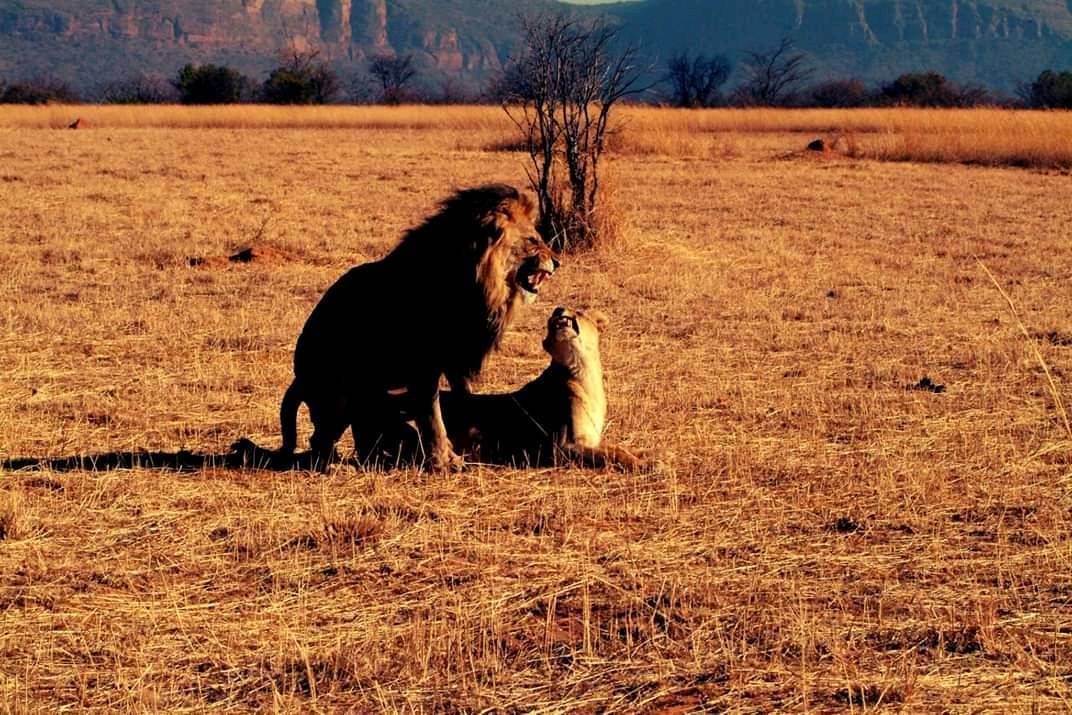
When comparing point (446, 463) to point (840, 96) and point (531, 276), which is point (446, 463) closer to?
point (531, 276)

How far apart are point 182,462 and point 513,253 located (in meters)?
2.30

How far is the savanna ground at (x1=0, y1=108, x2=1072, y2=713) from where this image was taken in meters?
4.39

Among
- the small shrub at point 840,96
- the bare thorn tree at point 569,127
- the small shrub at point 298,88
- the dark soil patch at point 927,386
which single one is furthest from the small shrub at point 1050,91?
the dark soil patch at point 927,386

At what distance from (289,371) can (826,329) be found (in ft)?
15.3

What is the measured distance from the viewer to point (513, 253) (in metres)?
6.38

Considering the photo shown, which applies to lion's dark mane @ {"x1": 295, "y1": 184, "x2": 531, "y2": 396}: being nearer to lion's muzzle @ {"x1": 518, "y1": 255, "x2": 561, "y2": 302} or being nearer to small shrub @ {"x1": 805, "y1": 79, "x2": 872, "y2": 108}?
lion's muzzle @ {"x1": 518, "y1": 255, "x2": 561, "y2": 302}

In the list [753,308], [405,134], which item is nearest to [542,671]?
[753,308]

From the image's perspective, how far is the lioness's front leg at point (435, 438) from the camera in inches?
264

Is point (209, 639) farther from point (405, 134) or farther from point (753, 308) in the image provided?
point (405, 134)

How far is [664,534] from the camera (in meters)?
5.88

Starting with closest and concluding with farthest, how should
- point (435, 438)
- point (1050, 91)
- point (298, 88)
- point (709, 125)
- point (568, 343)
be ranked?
point (435, 438) < point (568, 343) < point (709, 125) < point (1050, 91) < point (298, 88)

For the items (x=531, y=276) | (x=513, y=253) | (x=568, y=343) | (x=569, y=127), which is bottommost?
(x=568, y=343)

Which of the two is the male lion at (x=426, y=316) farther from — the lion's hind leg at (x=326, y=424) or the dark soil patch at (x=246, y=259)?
the dark soil patch at (x=246, y=259)

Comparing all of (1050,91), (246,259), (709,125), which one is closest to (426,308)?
(246,259)
